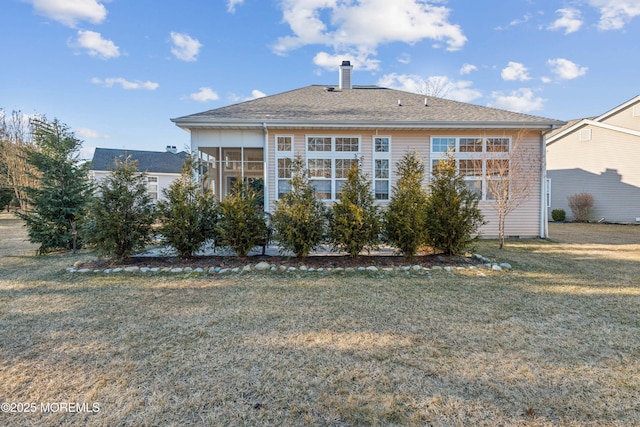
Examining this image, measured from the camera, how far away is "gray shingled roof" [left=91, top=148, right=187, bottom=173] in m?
21.9

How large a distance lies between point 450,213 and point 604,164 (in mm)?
15971

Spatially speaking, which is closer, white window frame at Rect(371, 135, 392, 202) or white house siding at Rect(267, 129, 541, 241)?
white house siding at Rect(267, 129, 541, 241)

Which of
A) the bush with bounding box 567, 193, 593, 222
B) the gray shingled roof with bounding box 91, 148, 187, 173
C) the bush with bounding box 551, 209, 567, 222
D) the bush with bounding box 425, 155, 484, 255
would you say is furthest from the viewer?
the gray shingled roof with bounding box 91, 148, 187, 173

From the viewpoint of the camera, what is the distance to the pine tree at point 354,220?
5789 mm

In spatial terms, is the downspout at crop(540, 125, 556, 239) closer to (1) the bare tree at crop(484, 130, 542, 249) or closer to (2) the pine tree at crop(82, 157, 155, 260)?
(1) the bare tree at crop(484, 130, 542, 249)

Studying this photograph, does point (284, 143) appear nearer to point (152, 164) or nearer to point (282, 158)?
point (282, 158)

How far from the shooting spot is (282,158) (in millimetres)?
9328

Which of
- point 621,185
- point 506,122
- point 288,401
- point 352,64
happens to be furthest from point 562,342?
point 621,185

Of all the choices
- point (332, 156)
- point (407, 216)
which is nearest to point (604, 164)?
point (332, 156)

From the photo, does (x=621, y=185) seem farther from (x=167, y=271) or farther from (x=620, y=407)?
(x=167, y=271)

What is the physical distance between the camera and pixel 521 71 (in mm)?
17672

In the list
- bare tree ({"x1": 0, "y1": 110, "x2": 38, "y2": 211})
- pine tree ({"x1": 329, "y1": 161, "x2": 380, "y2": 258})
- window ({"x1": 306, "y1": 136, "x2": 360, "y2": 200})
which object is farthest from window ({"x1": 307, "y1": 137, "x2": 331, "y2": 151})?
bare tree ({"x1": 0, "y1": 110, "x2": 38, "y2": 211})

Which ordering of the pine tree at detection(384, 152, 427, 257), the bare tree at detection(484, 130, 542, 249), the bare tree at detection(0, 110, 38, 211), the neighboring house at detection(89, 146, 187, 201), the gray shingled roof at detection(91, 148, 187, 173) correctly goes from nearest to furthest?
the pine tree at detection(384, 152, 427, 257) → the bare tree at detection(484, 130, 542, 249) → the bare tree at detection(0, 110, 38, 211) → the neighboring house at detection(89, 146, 187, 201) → the gray shingled roof at detection(91, 148, 187, 173)

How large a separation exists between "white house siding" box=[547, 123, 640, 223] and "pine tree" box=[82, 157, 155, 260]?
20.7m
